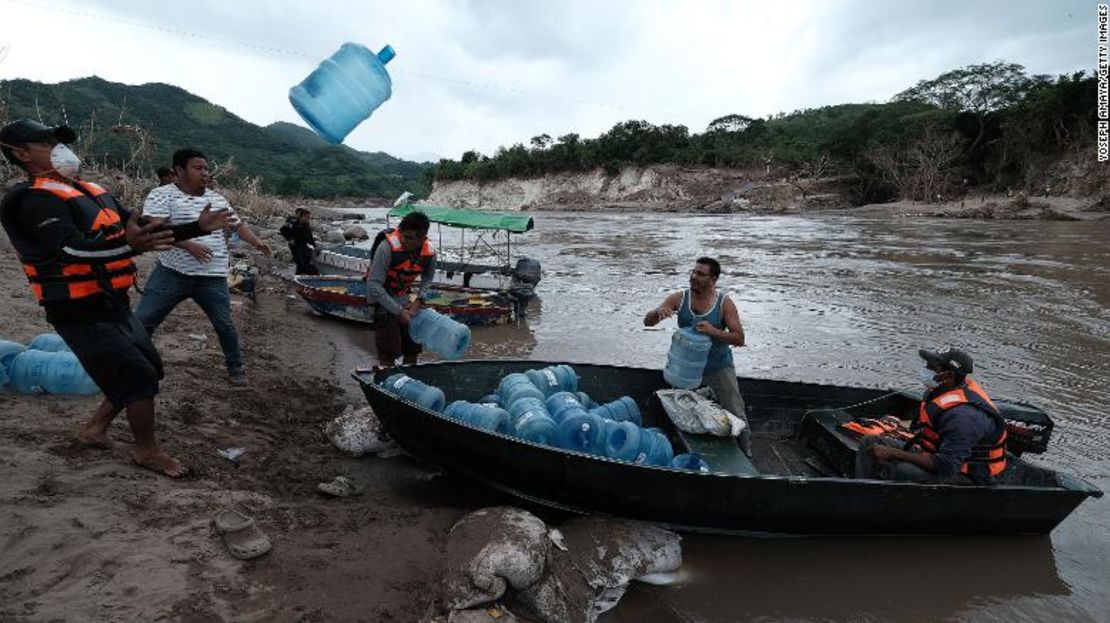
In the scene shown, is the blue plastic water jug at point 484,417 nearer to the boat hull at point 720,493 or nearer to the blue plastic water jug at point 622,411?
the boat hull at point 720,493

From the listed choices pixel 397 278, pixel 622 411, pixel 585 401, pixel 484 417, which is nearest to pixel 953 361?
pixel 622 411

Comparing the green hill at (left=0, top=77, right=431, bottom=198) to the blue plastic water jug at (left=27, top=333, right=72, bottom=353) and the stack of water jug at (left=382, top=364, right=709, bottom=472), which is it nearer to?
the blue plastic water jug at (left=27, top=333, right=72, bottom=353)

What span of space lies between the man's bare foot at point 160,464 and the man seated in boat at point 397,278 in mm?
2236

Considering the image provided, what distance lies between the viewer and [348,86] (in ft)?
18.2

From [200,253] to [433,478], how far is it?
2558mm

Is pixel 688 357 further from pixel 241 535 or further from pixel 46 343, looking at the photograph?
pixel 46 343

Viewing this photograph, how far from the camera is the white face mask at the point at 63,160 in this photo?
134 inches

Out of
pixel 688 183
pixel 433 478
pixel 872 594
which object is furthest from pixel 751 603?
pixel 688 183

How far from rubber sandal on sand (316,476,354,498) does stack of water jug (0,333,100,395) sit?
1923mm

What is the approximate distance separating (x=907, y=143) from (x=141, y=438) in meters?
56.3

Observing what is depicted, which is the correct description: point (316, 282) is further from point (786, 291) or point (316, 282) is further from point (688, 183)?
point (688, 183)

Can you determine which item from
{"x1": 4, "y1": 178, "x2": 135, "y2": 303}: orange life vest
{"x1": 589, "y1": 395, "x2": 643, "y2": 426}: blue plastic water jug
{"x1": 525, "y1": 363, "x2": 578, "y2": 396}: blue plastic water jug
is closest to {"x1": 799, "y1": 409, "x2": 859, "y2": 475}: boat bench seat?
{"x1": 589, "y1": 395, "x2": 643, "y2": 426}: blue plastic water jug

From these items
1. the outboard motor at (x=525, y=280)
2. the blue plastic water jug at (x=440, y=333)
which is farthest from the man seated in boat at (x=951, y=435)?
the outboard motor at (x=525, y=280)

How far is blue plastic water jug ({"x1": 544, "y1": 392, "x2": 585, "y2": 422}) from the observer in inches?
203
